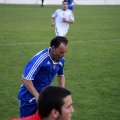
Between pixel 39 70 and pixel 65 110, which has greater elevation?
pixel 65 110

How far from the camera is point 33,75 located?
4617 millimetres

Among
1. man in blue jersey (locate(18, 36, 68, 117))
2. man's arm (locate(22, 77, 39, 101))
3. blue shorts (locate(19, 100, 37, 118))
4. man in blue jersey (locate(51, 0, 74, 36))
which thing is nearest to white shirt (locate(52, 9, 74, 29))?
man in blue jersey (locate(51, 0, 74, 36))

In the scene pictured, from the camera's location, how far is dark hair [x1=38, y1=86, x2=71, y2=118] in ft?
8.33

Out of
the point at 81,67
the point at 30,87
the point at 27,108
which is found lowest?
the point at 81,67

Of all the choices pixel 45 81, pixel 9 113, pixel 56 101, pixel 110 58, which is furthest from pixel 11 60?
pixel 56 101

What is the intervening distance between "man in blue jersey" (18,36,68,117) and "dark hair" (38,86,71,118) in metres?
1.86

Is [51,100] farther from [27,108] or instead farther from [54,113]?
[27,108]

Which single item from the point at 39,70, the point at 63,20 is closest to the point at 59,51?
the point at 39,70

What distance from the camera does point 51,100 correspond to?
8.30 ft

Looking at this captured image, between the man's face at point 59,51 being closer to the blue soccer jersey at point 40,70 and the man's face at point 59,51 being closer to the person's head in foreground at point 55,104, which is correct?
the blue soccer jersey at point 40,70

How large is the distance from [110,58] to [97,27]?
10862 millimetres

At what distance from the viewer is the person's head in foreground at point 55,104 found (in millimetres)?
2543

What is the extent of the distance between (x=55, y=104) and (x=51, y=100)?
0.04m

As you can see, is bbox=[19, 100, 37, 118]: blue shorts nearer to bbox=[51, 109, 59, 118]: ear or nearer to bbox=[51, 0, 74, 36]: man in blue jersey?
bbox=[51, 109, 59, 118]: ear
